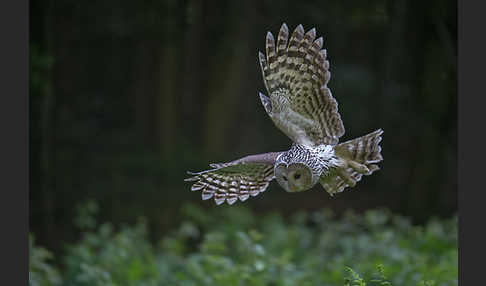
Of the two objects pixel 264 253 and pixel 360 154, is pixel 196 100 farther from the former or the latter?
pixel 360 154

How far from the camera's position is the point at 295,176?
190 cm

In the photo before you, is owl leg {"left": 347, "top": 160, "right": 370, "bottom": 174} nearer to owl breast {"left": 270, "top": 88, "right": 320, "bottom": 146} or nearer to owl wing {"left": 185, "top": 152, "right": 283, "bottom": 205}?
owl breast {"left": 270, "top": 88, "right": 320, "bottom": 146}

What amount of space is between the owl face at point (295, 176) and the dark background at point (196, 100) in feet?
9.63

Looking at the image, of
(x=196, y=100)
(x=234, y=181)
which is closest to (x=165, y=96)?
(x=196, y=100)

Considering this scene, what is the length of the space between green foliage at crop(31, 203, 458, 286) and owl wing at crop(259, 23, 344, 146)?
60.5 inches

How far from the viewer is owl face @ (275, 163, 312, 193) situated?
1898 millimetres

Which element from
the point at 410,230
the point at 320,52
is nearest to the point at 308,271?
the point at 410,230

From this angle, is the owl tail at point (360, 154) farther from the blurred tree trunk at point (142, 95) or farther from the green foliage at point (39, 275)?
the blurred tree trunk at point (142, 95)

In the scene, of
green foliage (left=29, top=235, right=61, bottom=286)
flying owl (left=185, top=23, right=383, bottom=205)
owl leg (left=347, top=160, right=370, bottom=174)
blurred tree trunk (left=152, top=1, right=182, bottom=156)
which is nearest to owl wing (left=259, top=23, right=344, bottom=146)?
flying owl (left=185, top=23, right=383, bottom=205)

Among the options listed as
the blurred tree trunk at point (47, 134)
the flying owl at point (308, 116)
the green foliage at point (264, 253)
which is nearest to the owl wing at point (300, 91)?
the flying owl at point (308, 116)

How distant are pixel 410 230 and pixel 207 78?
2.74m

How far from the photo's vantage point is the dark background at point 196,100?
204 inches

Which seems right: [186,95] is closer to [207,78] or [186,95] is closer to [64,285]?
[207,78]

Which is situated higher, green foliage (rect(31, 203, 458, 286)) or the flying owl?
the flying owl
